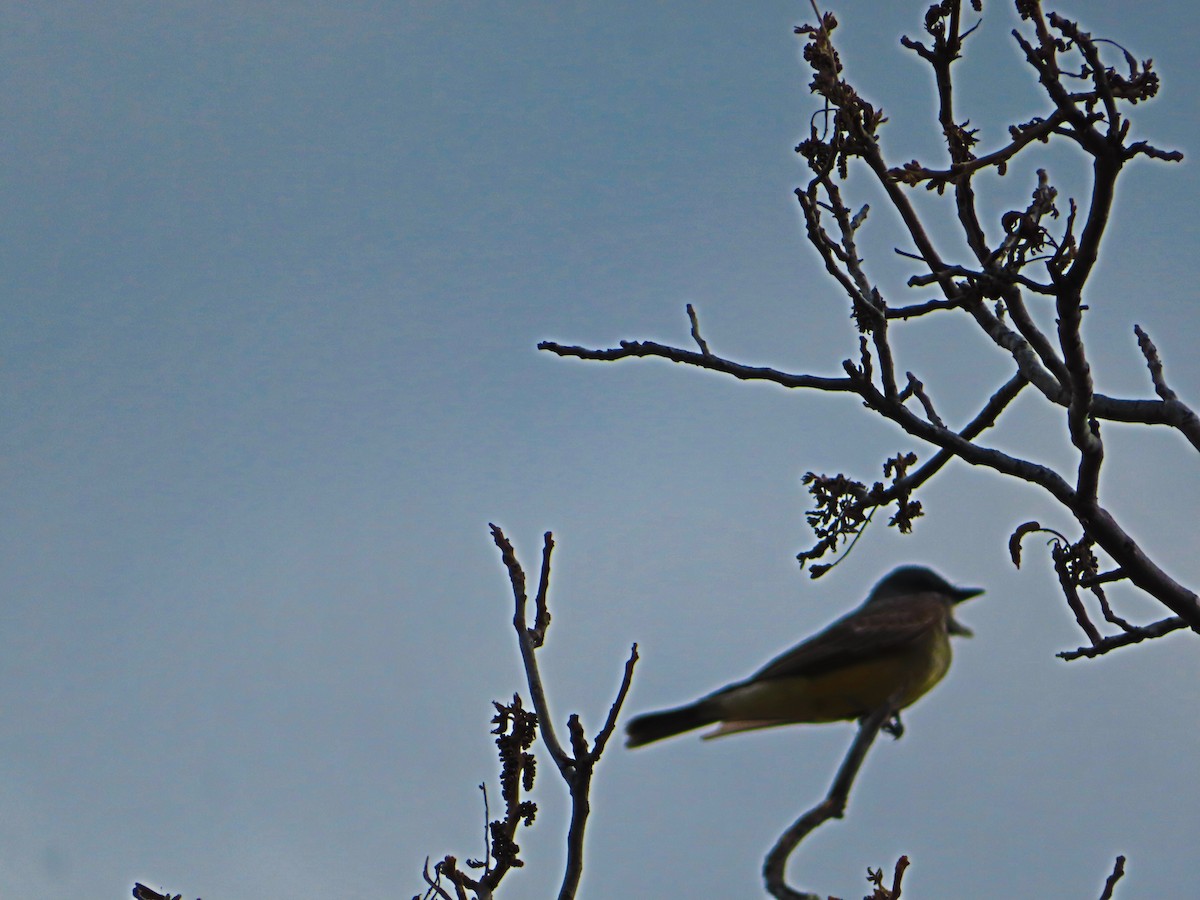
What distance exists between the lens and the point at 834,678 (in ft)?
11.5

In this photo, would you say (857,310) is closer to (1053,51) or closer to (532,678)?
(1053,51)

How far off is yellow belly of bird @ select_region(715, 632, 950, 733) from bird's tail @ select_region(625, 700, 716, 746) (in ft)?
0.17

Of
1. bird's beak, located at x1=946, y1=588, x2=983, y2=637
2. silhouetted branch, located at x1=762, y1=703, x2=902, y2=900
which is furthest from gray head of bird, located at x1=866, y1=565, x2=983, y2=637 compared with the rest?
silhouetted branch, located at x1=762, y1=703, x2=902, y2=900

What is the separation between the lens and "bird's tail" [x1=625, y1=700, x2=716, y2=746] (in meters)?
3.57

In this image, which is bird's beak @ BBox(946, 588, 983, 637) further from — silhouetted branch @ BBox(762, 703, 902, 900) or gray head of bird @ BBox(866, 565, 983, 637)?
silhouetted branch @ BBox(762, 703, 902, 900)

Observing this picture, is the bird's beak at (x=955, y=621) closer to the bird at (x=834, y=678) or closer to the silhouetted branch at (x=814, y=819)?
the bird at (x=834, y=678)

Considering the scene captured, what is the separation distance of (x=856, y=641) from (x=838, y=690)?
0.50 ft

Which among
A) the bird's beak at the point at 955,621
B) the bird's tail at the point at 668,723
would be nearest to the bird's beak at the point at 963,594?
the bird's beak at the point at 955,621

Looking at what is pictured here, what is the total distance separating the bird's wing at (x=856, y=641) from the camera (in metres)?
3.50

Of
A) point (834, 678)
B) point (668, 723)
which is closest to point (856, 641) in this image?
point (834, 678)

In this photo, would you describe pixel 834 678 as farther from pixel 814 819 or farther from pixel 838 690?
pixel 814 819

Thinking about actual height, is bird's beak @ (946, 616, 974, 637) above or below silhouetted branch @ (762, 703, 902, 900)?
above

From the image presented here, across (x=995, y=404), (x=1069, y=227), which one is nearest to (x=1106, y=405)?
(x=995, y=404)

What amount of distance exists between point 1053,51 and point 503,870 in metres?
4.28
